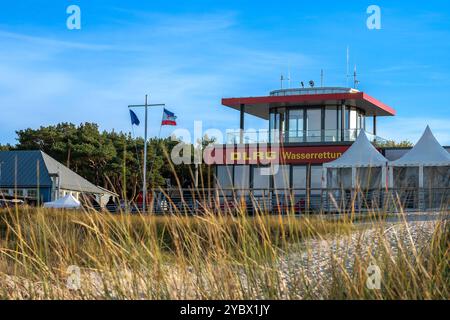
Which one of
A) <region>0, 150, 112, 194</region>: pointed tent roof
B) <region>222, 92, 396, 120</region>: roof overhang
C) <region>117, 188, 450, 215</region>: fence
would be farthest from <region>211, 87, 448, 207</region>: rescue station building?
<region>0, 150, 112, 194</region>: pointed tent roof

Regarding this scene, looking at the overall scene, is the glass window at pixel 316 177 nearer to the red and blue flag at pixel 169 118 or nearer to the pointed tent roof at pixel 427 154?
the pointed tent roof at pixel 427 154

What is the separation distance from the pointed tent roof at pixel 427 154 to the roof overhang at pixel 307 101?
7.29 metres

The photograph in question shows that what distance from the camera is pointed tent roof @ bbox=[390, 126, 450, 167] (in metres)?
26.3

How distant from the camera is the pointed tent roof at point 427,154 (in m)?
26.3

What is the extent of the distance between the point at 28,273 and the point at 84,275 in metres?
0.75

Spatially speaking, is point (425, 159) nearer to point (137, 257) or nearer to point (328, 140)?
point (328, 140)

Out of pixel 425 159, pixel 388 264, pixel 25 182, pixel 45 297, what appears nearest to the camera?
pixel 388 264

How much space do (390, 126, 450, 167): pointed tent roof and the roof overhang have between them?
7.29 meters

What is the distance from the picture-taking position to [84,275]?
6.38 metres

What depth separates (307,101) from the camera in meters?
34.2

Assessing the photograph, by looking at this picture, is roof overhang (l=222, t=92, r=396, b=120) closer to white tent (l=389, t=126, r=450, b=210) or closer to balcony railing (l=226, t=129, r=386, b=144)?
balcony railing (l=226, t=129, r=386, b=144)

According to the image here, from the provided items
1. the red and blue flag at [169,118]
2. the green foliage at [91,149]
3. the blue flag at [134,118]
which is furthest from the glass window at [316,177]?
the green foliage at [91,149]

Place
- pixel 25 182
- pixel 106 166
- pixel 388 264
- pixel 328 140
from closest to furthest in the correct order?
pixel 388 264 < pixel 328 140 < pixel 25 182 < pixel 106 166
